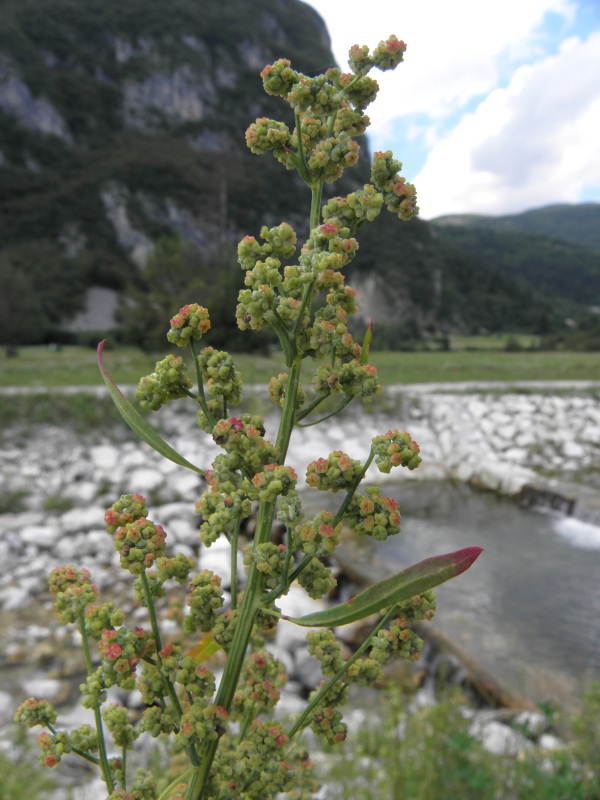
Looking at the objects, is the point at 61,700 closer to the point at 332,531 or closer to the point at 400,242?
the point at 332,531

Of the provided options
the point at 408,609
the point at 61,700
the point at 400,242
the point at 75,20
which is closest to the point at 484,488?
the point at 61,700

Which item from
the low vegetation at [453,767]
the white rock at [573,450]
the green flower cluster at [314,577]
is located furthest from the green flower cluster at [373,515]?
the white rock at [573,450]

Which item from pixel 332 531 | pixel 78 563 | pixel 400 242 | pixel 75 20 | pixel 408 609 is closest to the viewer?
pixel 332 531

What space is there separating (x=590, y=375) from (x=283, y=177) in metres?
36.8

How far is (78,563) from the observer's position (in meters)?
9.02

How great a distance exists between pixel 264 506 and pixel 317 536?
0.14 m

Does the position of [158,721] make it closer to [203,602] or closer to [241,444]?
[203,602]

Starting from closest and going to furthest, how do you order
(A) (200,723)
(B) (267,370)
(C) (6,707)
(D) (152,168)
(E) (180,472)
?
(A) (200,723)
(C) (6,707)
(E) (180,472)
(B) (267,370)
(D) (152,168)

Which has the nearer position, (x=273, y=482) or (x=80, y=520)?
(x=273, y=482)

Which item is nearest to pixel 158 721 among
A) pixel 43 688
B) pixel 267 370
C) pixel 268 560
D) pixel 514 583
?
pixel 268 560

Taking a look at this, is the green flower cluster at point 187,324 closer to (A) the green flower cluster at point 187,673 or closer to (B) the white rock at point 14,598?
(A) the green flower cluster at point 187,673

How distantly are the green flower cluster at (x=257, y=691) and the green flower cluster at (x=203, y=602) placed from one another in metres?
0.21

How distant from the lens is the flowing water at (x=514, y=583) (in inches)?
268

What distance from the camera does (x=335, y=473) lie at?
1.19 meters
